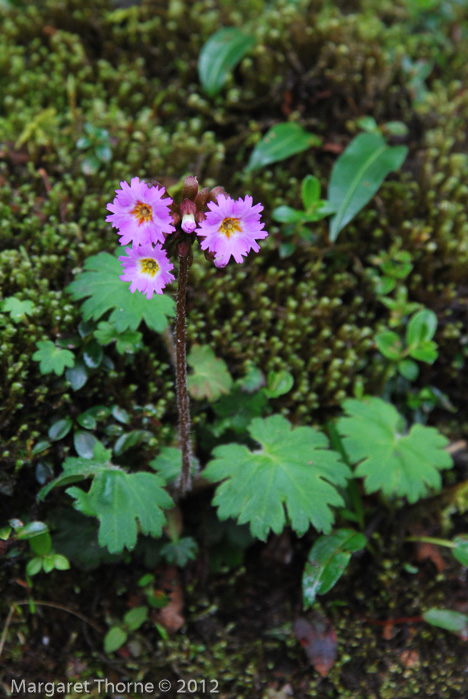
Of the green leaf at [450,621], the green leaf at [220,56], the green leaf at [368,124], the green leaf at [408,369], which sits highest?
the green leaf at [220,56]

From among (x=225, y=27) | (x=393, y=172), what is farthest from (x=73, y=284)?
(x=225, y=27)

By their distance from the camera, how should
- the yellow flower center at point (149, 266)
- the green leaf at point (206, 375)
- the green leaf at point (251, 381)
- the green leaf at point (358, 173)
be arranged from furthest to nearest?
the green leaf at point (358, 173) → the green leaf at point (251, 381) → the green leaf at point (206, 375) → the yellow flower center at point (149, 266)

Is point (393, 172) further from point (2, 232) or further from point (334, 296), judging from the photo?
point (2, 232)

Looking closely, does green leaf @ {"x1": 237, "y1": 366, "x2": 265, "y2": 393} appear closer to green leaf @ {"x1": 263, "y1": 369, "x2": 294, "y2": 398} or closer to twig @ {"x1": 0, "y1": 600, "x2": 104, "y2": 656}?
green leaf @ {"x1": 263, "y1": 369, "x2": 294, "y2": 398}

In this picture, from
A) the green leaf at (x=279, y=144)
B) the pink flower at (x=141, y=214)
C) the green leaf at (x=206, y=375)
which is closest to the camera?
the pink flower at (x=141, y=214)

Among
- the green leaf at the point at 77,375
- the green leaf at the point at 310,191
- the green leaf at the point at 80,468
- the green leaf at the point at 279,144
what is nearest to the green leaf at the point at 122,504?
the green leaf at the point at 80,468

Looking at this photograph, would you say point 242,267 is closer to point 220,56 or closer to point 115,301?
point 115,301

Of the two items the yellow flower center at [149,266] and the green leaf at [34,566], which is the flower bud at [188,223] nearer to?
the yellow flower center at [149,266]
